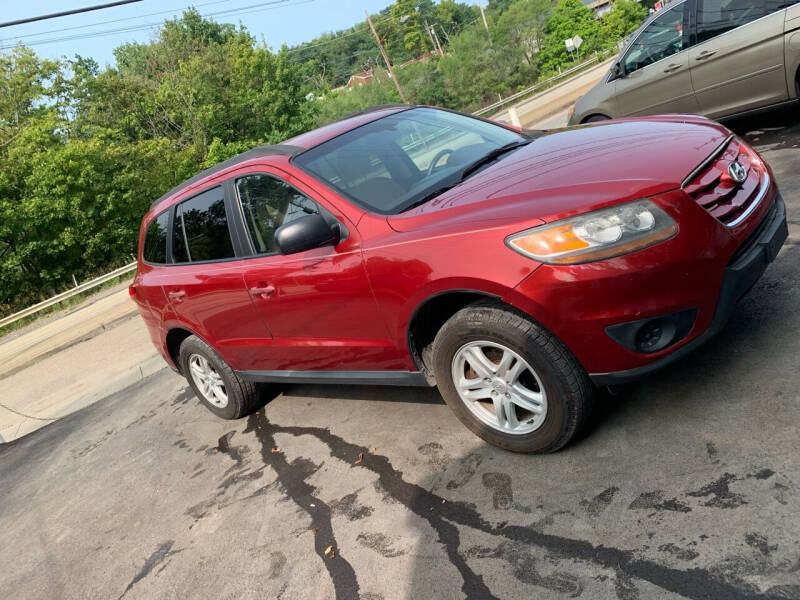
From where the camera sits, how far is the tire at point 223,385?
5.05m

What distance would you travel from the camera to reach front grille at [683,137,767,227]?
288 centimetres

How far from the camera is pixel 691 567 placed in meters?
2.27

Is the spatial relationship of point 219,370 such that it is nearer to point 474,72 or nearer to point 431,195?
point 431,195

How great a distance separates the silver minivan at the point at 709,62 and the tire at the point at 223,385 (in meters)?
5.57

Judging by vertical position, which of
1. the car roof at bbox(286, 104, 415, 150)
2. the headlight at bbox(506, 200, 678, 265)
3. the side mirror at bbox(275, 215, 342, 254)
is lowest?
the headlight at bbox(506, 200, 678, 265)

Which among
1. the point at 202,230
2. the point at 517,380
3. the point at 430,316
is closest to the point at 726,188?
the point at 517,380

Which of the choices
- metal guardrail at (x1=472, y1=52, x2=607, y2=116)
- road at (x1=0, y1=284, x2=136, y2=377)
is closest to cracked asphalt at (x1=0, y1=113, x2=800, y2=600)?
road at (x1=0, y1=284, x2=136, y2=377)

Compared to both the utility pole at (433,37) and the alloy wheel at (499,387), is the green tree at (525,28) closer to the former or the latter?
the utility pole at (433,37)

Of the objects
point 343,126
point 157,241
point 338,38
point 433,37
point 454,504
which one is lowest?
point 454,504

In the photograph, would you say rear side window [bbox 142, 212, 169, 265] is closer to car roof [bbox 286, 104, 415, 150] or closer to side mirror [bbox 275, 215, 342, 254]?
car roof [bbox 286, 104, 415, 150]

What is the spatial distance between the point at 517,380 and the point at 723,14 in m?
5.63

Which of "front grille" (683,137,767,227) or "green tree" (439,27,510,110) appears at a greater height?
"green tree" (439,27,510,110)

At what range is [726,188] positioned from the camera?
3.04 meters

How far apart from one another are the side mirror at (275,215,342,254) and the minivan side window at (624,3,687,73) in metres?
5.64
